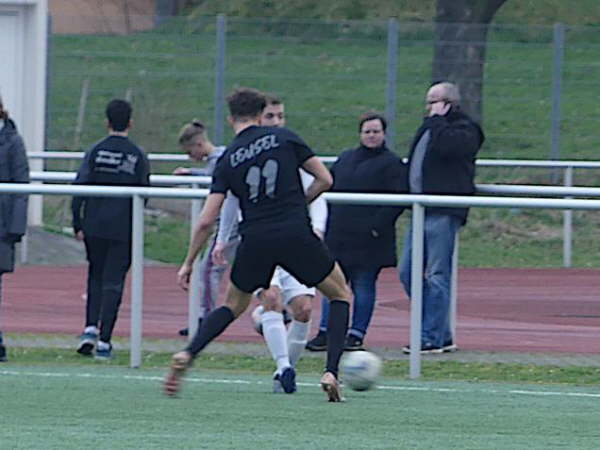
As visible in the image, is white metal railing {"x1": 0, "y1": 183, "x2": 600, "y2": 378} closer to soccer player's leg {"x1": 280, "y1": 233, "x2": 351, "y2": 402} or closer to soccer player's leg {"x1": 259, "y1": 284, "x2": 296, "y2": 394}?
soccer player's leg {"x1": 259, "y1": 284, "x2": 296, "y2": 394}

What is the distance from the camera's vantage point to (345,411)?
9227mm

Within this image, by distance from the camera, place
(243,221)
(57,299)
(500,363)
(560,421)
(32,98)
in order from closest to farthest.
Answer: (560,421) → (243,221) → (500,363) → (57,299) → (32,98)

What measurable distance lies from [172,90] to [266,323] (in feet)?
44.2

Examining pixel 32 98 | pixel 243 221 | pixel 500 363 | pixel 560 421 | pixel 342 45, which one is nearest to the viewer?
pixel 560 421

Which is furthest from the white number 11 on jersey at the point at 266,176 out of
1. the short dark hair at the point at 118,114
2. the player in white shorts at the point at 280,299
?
the short dark hair at the point at 118,114

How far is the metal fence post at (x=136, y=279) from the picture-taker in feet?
37.8

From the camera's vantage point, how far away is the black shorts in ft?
30.9

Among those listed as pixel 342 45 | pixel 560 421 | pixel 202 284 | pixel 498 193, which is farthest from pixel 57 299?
pixel 342 45

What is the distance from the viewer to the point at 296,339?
10.5 m

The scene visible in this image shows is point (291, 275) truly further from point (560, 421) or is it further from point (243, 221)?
point (560, 421)

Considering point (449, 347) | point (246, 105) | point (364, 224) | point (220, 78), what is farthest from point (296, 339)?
point (220, 78)

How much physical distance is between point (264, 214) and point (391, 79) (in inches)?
485

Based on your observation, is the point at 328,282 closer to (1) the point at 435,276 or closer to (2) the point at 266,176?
(2) the point at 266,176

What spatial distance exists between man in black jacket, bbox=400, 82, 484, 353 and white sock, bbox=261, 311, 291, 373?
1681 millimetres
